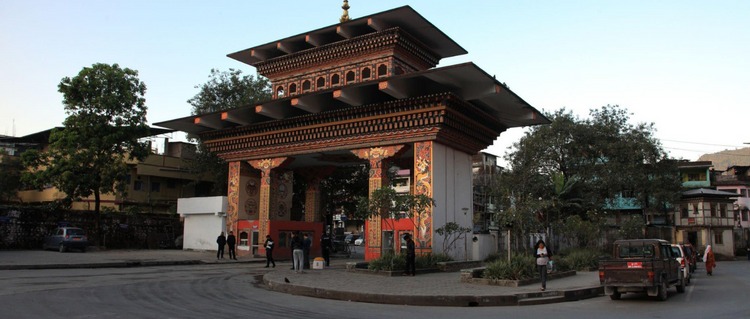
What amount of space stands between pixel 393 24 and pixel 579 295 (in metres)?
Answer: 16.6

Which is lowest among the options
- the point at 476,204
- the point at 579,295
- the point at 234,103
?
the point at 579,295

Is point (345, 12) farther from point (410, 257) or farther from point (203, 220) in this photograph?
point (410, 257)

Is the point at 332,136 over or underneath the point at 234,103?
underneath

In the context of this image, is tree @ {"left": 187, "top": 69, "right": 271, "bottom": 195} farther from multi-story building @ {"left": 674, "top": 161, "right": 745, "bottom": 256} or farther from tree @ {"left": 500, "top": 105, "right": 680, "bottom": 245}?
multi-story building @ {"left": 674, "top": 161, "right": 745, "bottom": 256}

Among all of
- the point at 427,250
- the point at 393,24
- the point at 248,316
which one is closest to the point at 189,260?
the point at 427,250

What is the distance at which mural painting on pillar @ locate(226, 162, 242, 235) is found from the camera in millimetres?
29297

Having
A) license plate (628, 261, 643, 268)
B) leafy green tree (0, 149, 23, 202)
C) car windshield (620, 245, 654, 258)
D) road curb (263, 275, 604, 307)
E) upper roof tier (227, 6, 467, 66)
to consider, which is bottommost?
road curb (263, 275, 604, 307)

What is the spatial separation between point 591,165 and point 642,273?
3206 centimetres

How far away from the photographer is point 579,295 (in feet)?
44.2

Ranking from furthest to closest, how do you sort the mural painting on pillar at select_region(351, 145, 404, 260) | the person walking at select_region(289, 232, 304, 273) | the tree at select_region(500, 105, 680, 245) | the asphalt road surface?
the tree at select_region(500, 105, 680, 245)
the mural painting on pillar at select_region(351, 145, 404, 260)
the person walking at select_region(289, 232, 304, 273)
the asphalt road surface

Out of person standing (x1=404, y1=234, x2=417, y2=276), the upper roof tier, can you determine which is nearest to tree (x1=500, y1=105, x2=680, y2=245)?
the upper roof tier

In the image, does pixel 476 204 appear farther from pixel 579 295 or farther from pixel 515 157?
pixel 579 295

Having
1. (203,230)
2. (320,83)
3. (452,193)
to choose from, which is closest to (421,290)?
(452,193)

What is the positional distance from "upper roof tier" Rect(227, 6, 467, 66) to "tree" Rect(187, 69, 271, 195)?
7047mm
